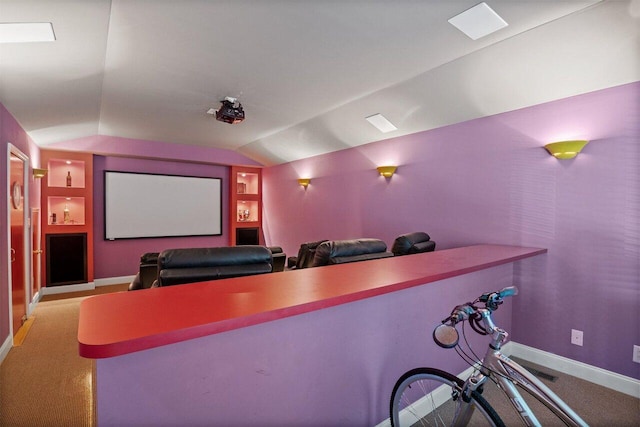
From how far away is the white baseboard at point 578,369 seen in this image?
7.78 ft

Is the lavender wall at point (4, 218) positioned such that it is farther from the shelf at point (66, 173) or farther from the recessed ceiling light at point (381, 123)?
the recessed ceiling light at point (381, 123)

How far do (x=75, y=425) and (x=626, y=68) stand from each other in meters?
4.66

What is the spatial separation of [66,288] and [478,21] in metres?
6.82

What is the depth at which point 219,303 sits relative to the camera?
1.18 metres

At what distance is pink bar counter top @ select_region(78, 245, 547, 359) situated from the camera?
897mm

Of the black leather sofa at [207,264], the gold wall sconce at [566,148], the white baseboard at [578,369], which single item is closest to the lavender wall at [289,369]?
the black leather sofa at [207,264]

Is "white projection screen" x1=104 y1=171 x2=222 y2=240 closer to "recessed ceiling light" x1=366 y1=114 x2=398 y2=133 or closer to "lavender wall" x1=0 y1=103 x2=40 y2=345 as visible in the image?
"lavender wall" x1=0 y1=103 x2=40 y2=345

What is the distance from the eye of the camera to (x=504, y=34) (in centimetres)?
244

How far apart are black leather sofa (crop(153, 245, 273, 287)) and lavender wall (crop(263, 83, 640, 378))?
253cm

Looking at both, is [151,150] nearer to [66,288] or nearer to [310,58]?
[66,288]

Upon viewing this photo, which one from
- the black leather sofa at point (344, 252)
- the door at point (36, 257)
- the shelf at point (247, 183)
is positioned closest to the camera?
the black leather sofa at point (344, 252)

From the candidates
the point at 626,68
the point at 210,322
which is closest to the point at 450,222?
the point at 626,68

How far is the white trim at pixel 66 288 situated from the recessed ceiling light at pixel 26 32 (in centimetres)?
460

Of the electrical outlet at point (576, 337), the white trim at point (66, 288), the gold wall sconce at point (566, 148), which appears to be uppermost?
the gold wall sconce at point (566, 148)
